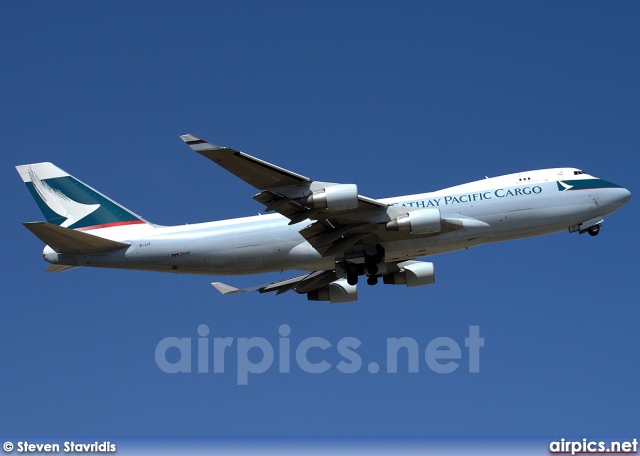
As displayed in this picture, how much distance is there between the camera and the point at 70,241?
154 feet

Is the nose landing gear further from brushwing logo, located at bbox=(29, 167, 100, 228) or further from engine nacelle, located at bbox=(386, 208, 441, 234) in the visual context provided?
brushwing logo, located at bbox=(29, 167, 100, 228)

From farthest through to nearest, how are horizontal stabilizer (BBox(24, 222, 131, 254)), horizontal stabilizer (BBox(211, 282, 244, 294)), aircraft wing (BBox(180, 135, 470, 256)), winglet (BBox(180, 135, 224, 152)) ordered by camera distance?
horizontal stabilizer (BBox(211, 282, 244, 294)), horizontal stabilizer (BBox(24, 222, 131, 254)), aircraft wing (BBox(180, 135, 470, 256)), winglet (BBox(180, 135, 224, 152))

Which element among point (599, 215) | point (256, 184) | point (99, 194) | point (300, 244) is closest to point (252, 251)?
point (300, 244)

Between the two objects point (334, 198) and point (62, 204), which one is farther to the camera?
point (62, 204)

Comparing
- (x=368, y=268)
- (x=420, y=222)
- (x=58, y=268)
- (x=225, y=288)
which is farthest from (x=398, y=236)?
(x=58, y=268)

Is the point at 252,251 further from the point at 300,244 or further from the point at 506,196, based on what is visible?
the point at 506,196

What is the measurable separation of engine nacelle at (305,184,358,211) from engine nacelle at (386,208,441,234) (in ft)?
11.1

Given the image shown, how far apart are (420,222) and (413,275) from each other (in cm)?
851

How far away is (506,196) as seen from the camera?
48.0 metres

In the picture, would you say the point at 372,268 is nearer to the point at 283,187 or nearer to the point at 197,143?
the point at 283,187

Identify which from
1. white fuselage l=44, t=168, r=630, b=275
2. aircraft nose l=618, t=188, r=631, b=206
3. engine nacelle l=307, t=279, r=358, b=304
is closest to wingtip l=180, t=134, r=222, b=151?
white fuselage l=44, t=168, r=630, b=275

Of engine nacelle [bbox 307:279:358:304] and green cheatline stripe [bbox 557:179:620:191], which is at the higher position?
green cheatline stripe [bbox 557:179:620:191]

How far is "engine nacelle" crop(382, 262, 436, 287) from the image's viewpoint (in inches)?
2124

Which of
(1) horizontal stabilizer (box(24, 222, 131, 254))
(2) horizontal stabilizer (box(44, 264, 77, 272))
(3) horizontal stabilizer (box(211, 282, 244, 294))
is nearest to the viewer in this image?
(1) horizontal stabilizer (box(24, 222, 131, 254))
